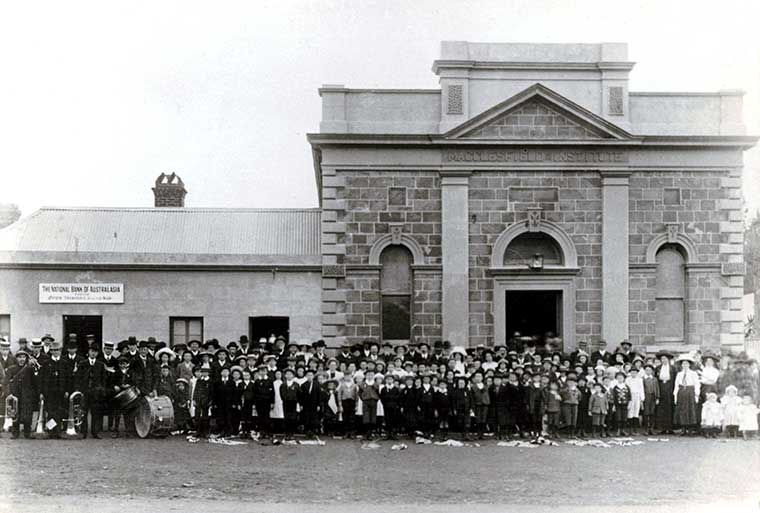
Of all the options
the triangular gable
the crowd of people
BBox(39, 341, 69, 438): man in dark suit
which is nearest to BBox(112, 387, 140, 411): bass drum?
the crowd of people

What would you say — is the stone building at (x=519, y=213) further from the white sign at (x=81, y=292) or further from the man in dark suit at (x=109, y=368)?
the man in dark suit at (x=109, y=368)

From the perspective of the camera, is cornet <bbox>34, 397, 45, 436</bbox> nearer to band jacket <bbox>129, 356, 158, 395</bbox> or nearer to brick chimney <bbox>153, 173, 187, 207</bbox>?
band jacket <bbox>129, 356, 158, 395</bbox>

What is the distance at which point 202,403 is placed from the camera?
14.9m

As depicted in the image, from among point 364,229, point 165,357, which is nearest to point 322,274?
point 364,229

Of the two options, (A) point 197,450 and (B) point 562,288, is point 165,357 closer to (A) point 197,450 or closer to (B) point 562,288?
(A) point 197,450

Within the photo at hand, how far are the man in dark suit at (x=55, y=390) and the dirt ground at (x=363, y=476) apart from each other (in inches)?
26.0

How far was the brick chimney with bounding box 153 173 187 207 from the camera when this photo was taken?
26797 millimetres

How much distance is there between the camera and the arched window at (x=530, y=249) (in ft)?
63.9

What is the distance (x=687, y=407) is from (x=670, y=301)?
4.34m

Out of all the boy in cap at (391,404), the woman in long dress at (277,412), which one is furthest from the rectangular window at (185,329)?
the boy in cap at (391,404)

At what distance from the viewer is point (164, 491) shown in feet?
33.8

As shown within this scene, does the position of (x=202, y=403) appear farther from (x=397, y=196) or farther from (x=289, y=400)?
(x=397, y=196)

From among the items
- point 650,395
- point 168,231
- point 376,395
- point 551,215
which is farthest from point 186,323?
point 650,395

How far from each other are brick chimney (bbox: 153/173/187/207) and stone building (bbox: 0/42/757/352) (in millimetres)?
7659
